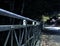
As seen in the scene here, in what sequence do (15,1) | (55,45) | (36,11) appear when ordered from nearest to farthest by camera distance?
(55,45) → (15,1) → (36,11)

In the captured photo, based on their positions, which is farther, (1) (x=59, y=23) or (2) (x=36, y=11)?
(1) (x=59, y=23)

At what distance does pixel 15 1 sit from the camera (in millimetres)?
16062

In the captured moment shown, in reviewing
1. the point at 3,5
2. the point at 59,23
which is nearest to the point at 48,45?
the point at 3,5

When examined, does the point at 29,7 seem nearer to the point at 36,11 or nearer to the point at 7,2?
the point at 36,11

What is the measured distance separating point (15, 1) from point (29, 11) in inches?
110

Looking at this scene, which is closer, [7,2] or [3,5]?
[3,5]

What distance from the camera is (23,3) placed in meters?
16.6

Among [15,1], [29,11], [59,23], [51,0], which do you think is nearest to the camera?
[15,1]

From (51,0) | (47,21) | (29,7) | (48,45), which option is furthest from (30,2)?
(47,21)

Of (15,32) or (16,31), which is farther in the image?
(16,31)

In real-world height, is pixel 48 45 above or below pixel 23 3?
below

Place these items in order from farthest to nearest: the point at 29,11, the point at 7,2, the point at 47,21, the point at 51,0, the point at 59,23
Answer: the point at 47,21, the point at 59,23, the point at 51,0, the point at 29,11, the point at 7,2

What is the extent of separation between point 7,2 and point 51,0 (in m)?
7.85

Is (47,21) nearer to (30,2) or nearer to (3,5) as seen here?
(30,2)
